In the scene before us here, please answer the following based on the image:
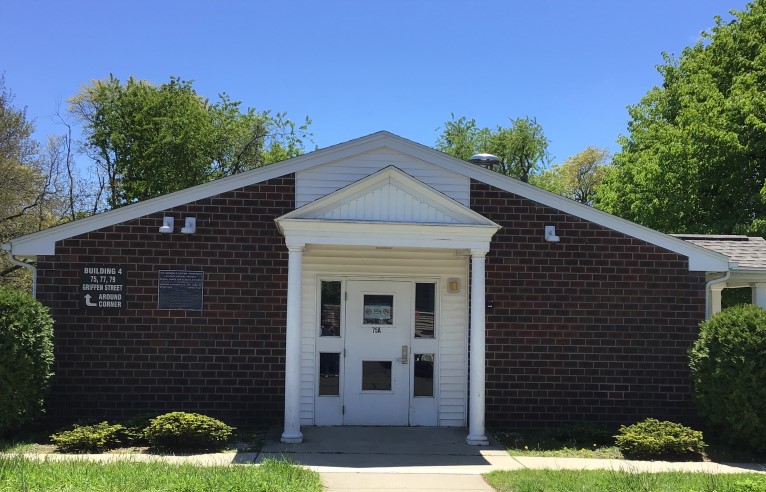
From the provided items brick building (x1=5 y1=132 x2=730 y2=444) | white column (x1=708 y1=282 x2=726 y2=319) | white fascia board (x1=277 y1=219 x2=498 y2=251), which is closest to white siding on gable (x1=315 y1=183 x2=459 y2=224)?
white fascia board (x1=277 y1=219 x2=498 y2=251)

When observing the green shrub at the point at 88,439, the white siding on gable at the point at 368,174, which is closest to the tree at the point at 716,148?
the white siding on gable at the point at 368,174

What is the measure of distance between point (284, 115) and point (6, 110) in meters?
16.9

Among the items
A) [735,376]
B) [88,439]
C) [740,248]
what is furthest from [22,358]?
[740,248]

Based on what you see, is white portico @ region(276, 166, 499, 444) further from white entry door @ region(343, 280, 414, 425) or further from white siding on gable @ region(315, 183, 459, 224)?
white siding on gable @ region(315, 183, 459, 224)

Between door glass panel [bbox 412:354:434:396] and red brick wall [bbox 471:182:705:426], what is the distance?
0.90m

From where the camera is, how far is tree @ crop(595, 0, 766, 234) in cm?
1916

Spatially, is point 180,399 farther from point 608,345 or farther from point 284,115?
point 284,115

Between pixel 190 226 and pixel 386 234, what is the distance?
9.83ft

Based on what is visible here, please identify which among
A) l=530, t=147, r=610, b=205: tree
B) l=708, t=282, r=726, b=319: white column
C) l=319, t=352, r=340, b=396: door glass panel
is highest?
l=530, t=147, r=610, b=205: tree

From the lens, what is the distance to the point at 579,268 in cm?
1065

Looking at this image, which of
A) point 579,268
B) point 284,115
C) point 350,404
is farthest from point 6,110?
point 579,268

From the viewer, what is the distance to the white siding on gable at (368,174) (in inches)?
411

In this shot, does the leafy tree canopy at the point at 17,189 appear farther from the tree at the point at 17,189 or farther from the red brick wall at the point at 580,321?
the red brick wall at the point at 580,321

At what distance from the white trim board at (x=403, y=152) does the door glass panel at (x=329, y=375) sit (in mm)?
2943
